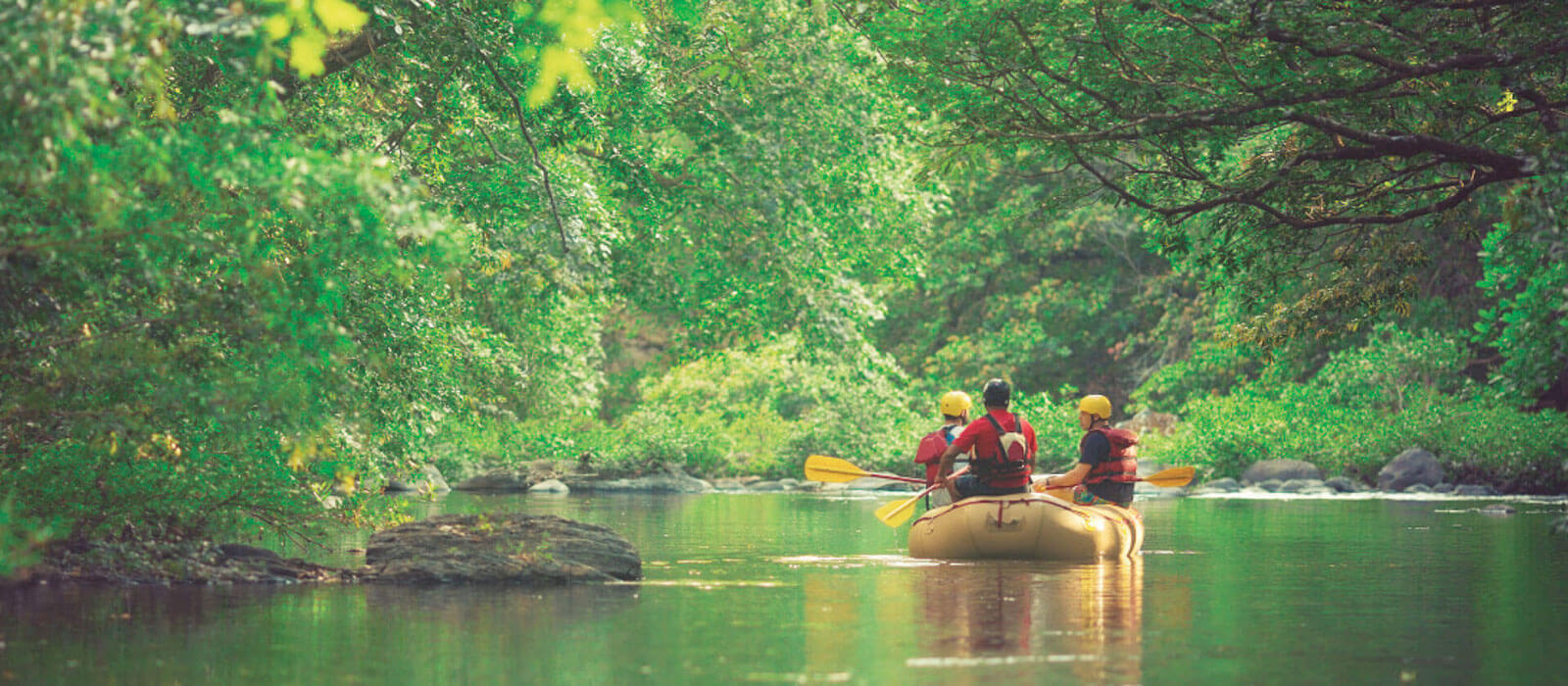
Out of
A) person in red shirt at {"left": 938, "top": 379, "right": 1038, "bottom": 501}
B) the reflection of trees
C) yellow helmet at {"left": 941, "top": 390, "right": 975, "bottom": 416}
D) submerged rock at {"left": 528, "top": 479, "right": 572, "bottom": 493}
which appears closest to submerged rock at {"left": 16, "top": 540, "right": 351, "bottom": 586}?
the reflection of trees

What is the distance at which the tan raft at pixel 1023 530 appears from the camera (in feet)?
48.9

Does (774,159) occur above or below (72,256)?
above

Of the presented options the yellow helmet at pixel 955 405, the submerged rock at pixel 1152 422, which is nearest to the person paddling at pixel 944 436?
the yellow helmet at pixel 955 405

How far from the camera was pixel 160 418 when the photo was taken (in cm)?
1141

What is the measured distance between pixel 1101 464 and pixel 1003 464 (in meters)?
1.40

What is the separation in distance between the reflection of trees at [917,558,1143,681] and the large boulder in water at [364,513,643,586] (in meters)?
2.50

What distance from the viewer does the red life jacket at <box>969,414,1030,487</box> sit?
1555cm

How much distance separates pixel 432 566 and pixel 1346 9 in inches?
312

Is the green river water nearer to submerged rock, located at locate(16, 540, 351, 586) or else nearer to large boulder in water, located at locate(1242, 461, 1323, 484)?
submerged rock, located at locate(16, 540, 351, 586)

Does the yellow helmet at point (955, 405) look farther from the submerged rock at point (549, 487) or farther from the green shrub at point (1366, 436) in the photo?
the submerged rock at point (549, 487)

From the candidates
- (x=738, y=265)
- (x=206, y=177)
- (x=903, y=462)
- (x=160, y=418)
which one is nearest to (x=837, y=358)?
(x=738, y=265)

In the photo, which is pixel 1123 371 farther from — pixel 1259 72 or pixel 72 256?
pixel 72 256

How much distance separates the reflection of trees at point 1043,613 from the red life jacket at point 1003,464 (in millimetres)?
1110

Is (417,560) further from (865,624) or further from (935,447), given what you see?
(935,447)
